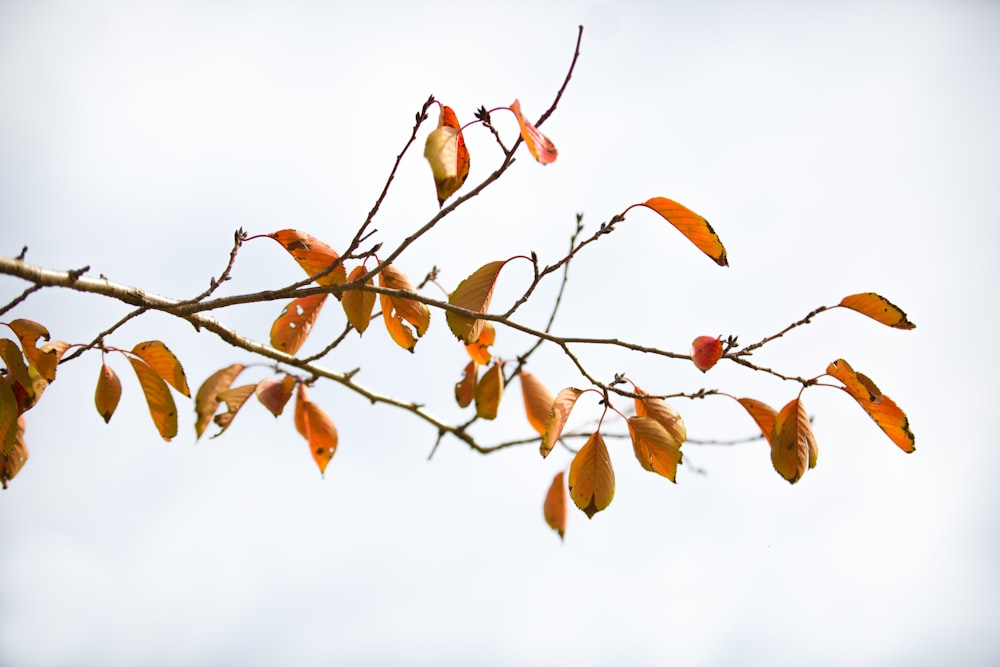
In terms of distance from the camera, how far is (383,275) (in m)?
1.82

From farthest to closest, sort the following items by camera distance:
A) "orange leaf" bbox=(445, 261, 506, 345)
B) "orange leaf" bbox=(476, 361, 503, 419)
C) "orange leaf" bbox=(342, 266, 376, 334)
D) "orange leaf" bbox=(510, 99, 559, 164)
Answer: "orange leaf" bbox=(476, 361, 503, 419) → "orange leaf" bbox=(342, 266, 376, 334) → "orange leaf" bbox=(445, 261, 506, 345) → "orange leaf" bbox=(510, 99, 559, 164)

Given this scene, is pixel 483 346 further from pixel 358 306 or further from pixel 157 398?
pixel 157 398

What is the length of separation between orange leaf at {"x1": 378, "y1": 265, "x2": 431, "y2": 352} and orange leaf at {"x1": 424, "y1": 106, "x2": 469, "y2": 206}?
0.39 meters

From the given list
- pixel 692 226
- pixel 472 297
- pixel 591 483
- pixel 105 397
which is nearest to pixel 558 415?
pixel 591 483

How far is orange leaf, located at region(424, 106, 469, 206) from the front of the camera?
4.33 feet

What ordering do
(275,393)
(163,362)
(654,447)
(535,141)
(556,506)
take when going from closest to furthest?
(535,141) < (654,447) < (163,362) < (275,393) < (556,506)

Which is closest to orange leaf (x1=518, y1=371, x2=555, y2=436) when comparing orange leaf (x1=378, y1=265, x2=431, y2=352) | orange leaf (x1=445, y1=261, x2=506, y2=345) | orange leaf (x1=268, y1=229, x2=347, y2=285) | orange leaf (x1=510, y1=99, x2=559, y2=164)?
orange leaf (x1=378, y1=265, x2=431, y2=352)

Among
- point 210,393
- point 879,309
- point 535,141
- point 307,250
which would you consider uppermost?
point 307,250

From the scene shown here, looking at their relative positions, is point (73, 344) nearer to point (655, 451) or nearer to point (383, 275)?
point (383, 275)

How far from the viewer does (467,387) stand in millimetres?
2307

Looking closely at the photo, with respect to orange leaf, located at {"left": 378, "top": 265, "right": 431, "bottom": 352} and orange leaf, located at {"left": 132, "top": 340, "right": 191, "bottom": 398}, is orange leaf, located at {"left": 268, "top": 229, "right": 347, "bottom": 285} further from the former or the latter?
→ orange leaf, located at {"left": 132, "top": 340, "right": 191, "bottom": 398}

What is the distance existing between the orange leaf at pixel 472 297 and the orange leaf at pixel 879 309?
776 mm

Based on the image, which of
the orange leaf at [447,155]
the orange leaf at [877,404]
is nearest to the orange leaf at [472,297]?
the orange leaf at [447,155]

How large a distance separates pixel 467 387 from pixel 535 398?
22cm
